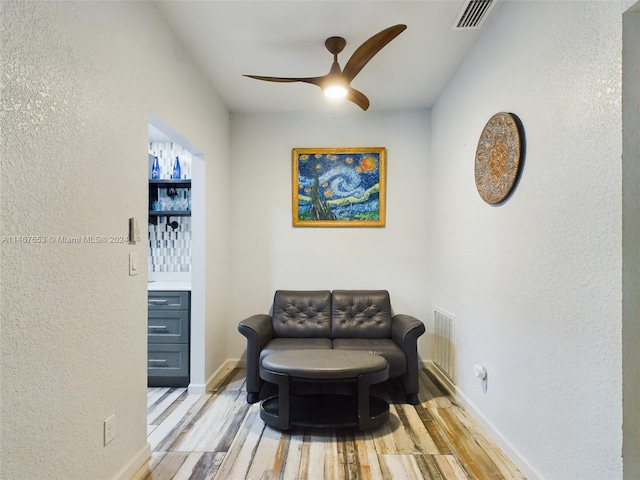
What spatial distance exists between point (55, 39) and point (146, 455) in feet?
7.00

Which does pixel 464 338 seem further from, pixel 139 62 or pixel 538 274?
pixel 139 62

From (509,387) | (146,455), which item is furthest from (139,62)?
(509,387)

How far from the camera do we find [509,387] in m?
2.13

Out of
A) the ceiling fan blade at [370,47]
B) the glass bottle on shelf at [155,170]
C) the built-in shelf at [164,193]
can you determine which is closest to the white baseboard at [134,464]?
the built-in shelf at [164,193]

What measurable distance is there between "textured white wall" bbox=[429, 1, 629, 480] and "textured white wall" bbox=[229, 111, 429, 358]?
1.13m

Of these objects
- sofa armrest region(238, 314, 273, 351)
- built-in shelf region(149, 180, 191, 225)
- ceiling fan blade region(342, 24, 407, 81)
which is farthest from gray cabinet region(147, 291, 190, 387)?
ceiling fan blade region(342, 24, 407, 81)

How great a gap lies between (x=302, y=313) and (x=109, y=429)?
201cm

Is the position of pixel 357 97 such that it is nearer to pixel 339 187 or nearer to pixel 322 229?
pixel 339 187

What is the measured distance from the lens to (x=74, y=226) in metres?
1.50

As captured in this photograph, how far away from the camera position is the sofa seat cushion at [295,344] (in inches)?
120

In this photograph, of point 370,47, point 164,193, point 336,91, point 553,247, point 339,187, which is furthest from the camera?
point 164,193

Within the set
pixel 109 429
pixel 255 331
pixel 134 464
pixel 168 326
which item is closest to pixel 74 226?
pixel 109 429

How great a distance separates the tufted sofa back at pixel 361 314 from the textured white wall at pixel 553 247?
36.8 inches

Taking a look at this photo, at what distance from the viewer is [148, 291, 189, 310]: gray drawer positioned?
3.21 m
